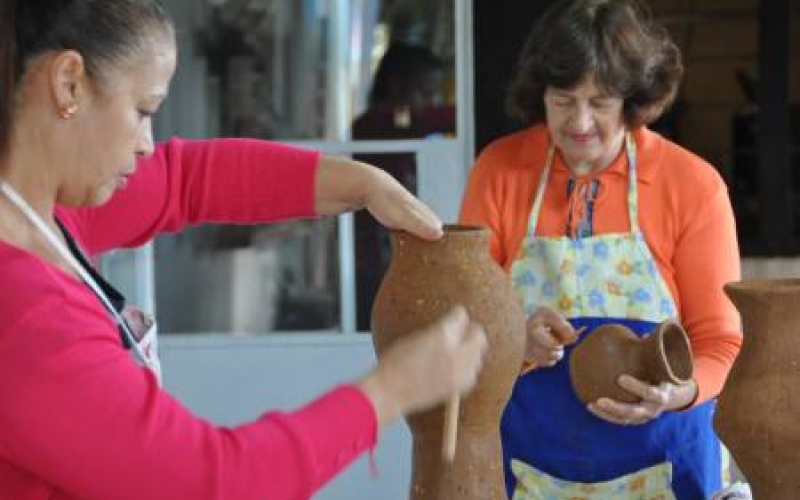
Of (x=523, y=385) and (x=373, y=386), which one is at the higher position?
(x=373, y=386)

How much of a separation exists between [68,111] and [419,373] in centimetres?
38

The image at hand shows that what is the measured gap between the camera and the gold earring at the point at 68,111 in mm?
1194

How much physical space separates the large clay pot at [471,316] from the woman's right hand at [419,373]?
0.90 ft

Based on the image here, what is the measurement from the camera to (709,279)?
201 centimetres

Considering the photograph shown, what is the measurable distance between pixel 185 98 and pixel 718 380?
2.06 meters

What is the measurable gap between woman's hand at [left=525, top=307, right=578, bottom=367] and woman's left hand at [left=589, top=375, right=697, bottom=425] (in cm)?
11

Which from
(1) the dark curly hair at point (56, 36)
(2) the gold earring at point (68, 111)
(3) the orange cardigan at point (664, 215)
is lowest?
(3) the orange cardigan at point (664, 215)

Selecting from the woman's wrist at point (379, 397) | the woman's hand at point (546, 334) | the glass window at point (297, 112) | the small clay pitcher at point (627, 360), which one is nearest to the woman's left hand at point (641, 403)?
the small clay pitcher at point (627, 360)

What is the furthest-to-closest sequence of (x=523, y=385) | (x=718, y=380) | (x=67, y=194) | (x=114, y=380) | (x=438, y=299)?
(x=523, y=385) < (x=718, y=380) < (x=438, y=299) < (x=67, y=194) < (x=114, y=380)

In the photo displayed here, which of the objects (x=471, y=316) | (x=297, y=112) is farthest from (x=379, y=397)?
(x=297, y=112)

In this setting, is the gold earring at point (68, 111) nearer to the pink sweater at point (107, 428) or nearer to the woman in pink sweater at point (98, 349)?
the woman in pink sweater at point (98, 349)

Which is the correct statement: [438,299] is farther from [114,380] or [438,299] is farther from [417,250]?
[114,380]

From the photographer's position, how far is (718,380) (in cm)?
196

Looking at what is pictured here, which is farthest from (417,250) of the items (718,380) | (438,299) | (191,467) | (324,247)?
(324,247)
